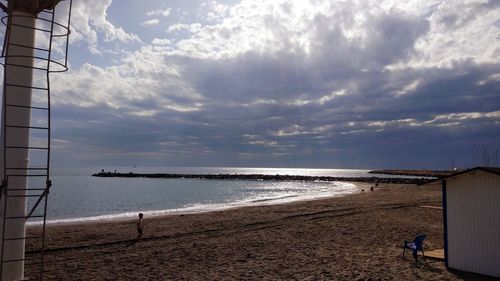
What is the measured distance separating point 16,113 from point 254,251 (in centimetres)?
987

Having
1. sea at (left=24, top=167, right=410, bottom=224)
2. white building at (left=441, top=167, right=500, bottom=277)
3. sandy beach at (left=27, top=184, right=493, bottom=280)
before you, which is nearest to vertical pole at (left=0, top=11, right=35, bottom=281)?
sandy beach at (left=27, top=184, right=493, bottom=280)

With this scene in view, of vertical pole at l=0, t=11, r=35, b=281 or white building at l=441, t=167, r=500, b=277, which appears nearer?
vertical pole at l=0, t=11, r=35, b=281

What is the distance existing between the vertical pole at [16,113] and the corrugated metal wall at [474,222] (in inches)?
382

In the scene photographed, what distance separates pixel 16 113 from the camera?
531 centimetres

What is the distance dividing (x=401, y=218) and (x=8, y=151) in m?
20.1

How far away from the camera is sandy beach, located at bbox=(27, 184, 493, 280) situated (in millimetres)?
10500

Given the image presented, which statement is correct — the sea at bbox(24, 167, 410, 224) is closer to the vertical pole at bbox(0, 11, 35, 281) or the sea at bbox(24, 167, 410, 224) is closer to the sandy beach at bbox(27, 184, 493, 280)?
the sandy beach at bbox(27, 184, 493, 280)

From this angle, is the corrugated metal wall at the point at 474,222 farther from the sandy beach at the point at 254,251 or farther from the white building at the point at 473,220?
the sandy beach at the point at 254,251

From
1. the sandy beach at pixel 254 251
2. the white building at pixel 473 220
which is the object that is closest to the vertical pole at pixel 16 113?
the sandy beach at pixel 254 251

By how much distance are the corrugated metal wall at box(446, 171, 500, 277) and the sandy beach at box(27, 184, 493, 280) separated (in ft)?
1.43

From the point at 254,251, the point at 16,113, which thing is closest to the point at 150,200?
the point at 254,251

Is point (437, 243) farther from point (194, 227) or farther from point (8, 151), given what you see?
point (8, 151)

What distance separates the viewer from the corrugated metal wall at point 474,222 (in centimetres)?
929

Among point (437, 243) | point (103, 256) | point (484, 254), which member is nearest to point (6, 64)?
point (103, 256)
